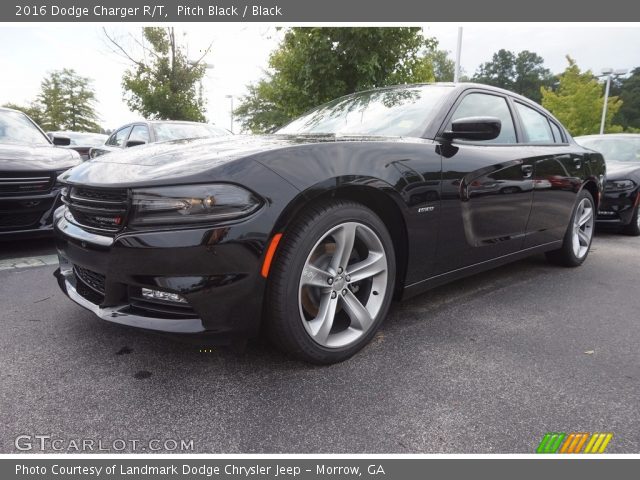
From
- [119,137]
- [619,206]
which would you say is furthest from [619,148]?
[119,137]

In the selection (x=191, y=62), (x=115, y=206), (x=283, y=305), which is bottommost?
(x=283, y=305)

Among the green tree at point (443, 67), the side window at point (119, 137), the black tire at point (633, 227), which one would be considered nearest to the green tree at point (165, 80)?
the side window at point (119, 137)

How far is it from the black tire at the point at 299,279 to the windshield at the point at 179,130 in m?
5.29

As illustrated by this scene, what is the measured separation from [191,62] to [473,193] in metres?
18.6

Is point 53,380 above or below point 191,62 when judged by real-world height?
below

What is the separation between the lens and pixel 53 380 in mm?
1896

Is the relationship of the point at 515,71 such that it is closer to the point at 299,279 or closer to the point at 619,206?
the point at 619,206

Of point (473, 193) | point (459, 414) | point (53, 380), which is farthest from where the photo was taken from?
point (473, 193)

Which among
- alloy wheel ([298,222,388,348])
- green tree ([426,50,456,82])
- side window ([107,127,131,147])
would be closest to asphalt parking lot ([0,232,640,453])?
alloy wheel ([298,222,388,348])

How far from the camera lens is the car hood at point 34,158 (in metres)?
3.77

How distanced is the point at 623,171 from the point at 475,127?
15.0 ft

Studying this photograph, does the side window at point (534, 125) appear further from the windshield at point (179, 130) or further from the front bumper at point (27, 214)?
the windshield at point (179, 130)

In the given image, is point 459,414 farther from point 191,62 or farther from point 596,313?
point 191,62
